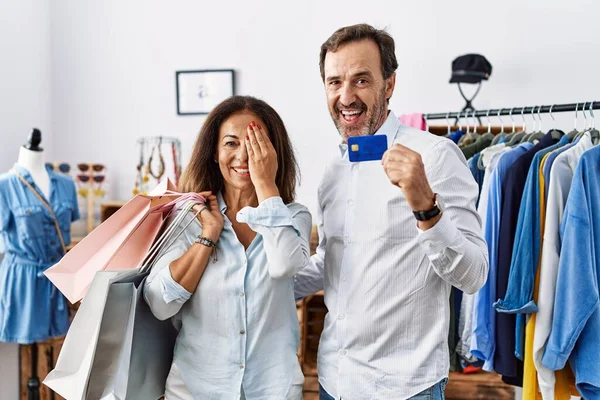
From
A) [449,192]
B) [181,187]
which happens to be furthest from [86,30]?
[449,192]

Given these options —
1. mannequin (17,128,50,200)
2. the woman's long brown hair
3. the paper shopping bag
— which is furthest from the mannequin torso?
the paper shopping bag

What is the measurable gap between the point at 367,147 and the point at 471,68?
2.24 metres

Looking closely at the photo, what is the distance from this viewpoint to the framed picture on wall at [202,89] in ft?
13.2

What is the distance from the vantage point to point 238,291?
4.89 feet

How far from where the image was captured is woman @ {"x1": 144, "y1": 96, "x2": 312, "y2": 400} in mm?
1456

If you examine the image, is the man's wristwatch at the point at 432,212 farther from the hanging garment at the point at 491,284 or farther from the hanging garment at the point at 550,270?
the hanging garment at the point at 491,284

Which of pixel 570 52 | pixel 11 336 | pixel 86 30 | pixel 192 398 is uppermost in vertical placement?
pixel 86 30

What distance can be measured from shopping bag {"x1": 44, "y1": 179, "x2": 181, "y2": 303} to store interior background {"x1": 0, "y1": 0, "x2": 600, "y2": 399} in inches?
94.5

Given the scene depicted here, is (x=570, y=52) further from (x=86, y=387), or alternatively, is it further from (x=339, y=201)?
(x=86, y=387)

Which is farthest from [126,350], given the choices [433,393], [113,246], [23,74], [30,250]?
[23,74]

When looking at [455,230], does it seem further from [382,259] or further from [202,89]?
[202,89]

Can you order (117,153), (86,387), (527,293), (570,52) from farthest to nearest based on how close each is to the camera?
(117,153) → (570,52) → (527,293) → (86,387)

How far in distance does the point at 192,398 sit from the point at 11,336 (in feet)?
6.27

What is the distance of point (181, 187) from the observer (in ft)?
5.55
